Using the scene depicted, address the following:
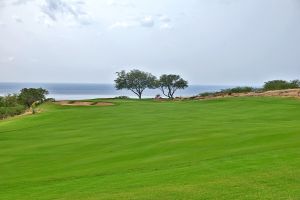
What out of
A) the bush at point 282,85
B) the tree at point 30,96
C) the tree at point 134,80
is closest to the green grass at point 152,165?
the bush at point 282,85

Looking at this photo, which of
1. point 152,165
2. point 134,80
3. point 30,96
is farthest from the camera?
point 134,80

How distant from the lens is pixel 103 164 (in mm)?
18516

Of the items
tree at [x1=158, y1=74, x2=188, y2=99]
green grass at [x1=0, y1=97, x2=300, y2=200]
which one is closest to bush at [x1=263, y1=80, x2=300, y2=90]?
tree at [x1=158, y1=74, x2=188, y2=99]

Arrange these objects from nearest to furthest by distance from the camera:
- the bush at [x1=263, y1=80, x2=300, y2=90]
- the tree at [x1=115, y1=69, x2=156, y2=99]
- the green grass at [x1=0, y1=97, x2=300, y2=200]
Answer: the green grass at [x1=0, y1=97, x2=300, y2=200] < the bush at [x1=263, y1=80, x2=300, y2=90] < the tree at [x1=115, y1=69, x2=156, y2=99]

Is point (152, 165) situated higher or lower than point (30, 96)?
lower

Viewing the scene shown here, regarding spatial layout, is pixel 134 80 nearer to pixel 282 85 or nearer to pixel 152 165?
pixel 282 85

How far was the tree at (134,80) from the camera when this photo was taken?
112438 mm

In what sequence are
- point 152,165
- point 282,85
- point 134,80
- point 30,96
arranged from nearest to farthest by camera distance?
1. point 152,165
2. point 282,85
3. point 30,96
4. point 134,80

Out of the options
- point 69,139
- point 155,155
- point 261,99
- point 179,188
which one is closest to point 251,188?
point 179,188

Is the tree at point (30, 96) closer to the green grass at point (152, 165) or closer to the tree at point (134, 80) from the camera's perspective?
the tree at point (134, 80)

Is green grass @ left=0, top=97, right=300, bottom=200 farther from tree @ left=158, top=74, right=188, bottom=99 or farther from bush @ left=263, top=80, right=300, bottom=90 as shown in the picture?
tree @ left=158, top=74, right=188, bottom=99

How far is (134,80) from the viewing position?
370 feet

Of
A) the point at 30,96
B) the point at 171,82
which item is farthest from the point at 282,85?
the point at 30,96

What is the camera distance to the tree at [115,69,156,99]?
369ft
